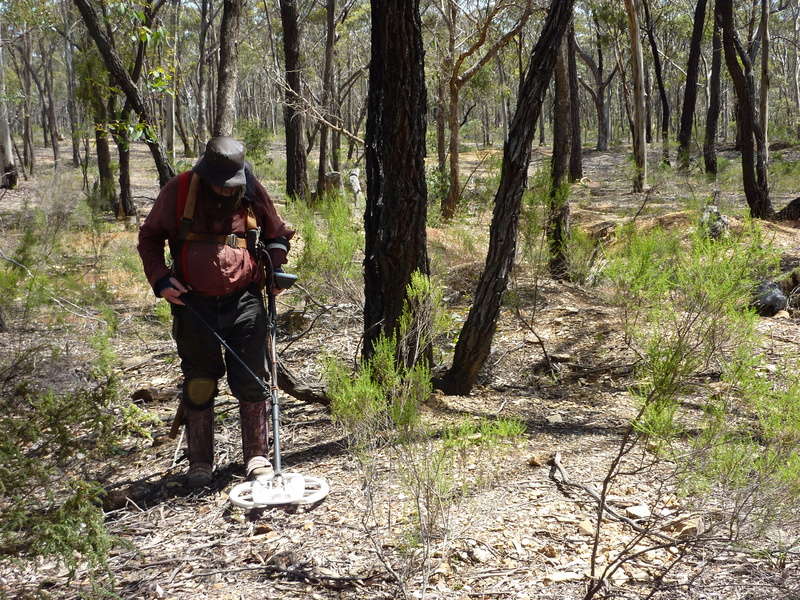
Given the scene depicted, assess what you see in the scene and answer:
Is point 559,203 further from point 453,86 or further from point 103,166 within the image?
point 103,166

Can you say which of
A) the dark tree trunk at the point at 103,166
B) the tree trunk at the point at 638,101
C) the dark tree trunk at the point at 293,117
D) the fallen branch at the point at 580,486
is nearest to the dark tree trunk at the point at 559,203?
the fallen branch at the point at 580,486

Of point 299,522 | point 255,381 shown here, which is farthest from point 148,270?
point 299,522

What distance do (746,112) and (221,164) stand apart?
950 cm

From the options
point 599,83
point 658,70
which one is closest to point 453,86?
point 658,70

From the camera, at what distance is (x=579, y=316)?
6.06 meters

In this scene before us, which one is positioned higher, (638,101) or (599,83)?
(599,83)

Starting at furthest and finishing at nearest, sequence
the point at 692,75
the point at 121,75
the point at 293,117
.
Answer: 1. the point at 692,75
2. the point at 293,117
3. the point at 121,75

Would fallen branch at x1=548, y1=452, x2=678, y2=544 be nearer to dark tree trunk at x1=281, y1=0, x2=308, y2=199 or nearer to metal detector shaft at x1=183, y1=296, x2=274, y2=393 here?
metal detector shaft at x1=183, y1=296, x2=274, y2=393

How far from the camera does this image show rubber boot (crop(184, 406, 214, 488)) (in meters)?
3.52

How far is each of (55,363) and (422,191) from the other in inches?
132

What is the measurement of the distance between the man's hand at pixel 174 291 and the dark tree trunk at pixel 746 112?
9.43 meters

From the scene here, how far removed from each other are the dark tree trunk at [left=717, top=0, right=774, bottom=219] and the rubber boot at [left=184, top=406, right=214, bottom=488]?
9342 millimetres

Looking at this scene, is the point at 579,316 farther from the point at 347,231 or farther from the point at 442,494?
the point at 442,494

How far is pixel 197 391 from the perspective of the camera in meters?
3.53
